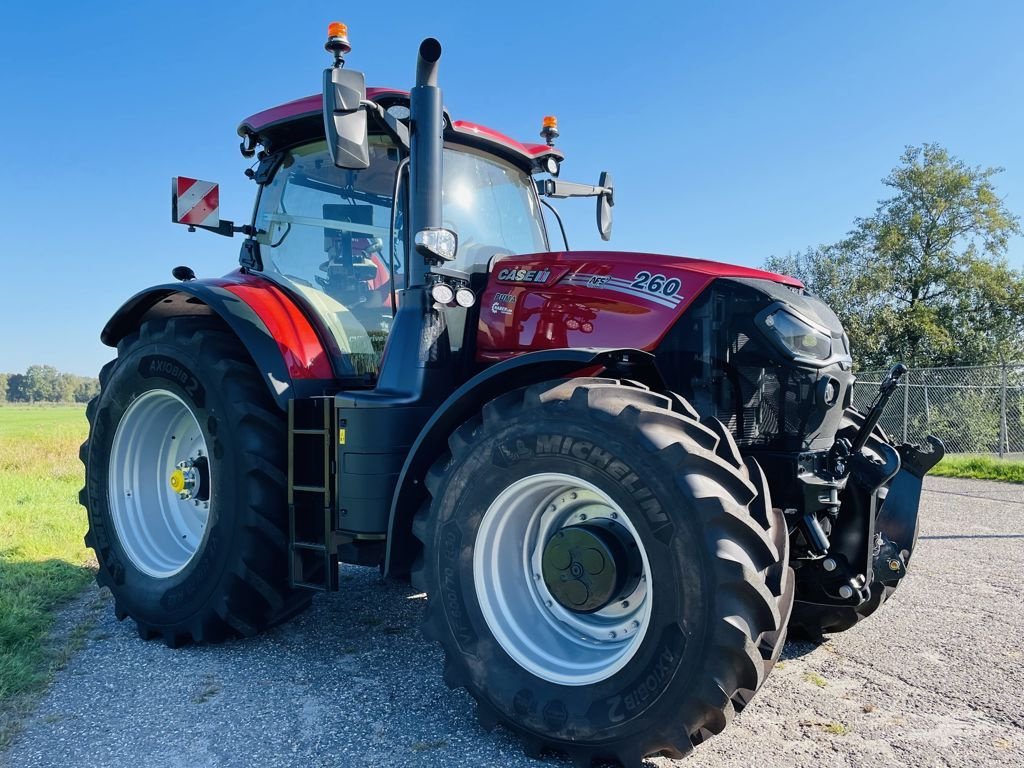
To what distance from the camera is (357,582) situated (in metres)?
4.84

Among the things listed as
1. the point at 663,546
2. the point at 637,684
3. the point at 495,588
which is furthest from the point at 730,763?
the point at 495,588

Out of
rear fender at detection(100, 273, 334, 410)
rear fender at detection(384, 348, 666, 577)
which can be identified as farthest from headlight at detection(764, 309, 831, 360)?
rear fender at detection(100, 273, 334, 410)

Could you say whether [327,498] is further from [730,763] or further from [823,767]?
[823,767]

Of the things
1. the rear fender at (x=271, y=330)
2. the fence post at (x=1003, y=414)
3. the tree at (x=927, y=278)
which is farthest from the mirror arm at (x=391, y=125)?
the tree at (x=927, y=278)

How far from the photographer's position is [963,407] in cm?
1379

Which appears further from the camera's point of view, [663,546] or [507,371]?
[507,371]

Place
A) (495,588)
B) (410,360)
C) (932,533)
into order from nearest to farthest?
(495,588)
(410,360)
(932,533)

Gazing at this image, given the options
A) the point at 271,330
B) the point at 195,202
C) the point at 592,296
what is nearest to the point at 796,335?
the point at 592,296

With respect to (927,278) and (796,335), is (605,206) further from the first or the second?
(927,278)

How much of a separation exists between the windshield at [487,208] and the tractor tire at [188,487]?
1274 millimetres

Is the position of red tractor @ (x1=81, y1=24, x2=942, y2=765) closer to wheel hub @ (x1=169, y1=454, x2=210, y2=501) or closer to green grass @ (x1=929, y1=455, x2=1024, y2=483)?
wheel hub @ (x1=169, y1=454, x2=210, y2=501)

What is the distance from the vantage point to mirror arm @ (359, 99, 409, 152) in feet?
10.9

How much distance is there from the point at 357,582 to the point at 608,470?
2.93 metres

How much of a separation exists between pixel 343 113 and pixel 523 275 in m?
1.00
